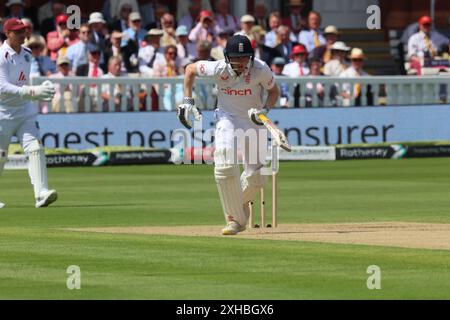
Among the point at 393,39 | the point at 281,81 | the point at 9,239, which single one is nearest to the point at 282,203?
the point at 9,239

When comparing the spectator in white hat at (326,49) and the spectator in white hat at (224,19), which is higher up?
the spectator in white hat at (224,19)

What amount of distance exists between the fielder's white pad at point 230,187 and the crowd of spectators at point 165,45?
1194 centimetres

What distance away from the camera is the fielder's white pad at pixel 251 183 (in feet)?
49.2

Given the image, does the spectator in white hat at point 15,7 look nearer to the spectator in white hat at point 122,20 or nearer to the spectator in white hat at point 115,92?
the spectator in white hat at point 122,20

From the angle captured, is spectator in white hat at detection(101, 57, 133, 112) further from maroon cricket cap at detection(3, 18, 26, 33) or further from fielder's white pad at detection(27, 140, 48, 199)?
maroon cricket cap at detection(3, 18, 26, 33)

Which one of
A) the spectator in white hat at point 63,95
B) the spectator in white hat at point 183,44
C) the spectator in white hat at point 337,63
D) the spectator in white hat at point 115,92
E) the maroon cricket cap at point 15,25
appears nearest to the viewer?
the maroon cricket cap at point 15,25

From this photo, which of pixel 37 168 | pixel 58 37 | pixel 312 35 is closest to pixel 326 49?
pixel 312 35

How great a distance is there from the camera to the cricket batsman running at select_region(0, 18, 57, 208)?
17.9 meters

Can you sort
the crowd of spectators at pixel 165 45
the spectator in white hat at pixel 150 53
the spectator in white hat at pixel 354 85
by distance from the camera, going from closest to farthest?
1. the crowd of spectators at pixel 165 45
2. the spectator in white hat at pixel 150 53
3. the spectator in white hat at pixel 354 85

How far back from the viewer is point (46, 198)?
17875 millimetres

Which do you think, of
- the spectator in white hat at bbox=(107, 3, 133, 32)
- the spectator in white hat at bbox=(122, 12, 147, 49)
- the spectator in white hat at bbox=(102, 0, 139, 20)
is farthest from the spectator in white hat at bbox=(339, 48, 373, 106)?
the spectator in white hat at bbox=(102, 0, 139, 20)

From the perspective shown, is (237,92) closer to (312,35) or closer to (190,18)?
(190,18)

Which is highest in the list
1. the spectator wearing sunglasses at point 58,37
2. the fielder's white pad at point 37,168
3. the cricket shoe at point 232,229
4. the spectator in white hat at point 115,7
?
the spectator in white hat at point 115,7

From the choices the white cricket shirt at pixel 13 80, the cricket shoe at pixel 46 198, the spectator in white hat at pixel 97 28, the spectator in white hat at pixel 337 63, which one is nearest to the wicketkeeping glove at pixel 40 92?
the white cricket shirt at pixel 13 80
